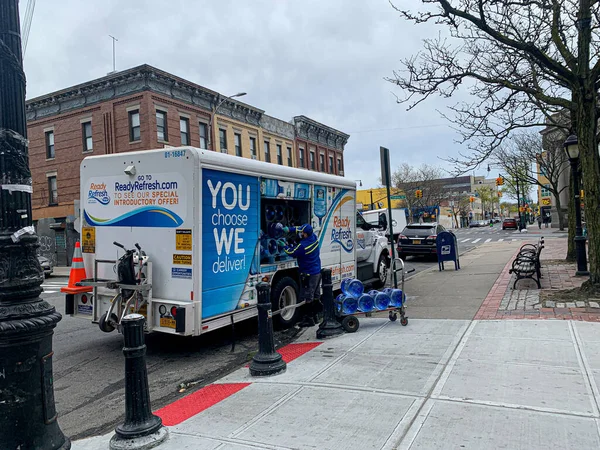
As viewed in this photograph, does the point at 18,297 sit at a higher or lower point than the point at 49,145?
lower

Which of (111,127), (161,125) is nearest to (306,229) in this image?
(161,125)

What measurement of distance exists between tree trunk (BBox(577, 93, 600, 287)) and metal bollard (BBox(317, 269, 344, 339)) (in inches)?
204

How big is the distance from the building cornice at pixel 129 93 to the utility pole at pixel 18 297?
76.8 ft

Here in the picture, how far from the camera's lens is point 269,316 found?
5496 mm

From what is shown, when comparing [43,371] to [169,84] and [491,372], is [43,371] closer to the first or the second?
[491,372]

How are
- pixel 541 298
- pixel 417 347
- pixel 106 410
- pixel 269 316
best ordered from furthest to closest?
pixel 541 298, pixel 417 347, pixel 269 316, pixel 106 410

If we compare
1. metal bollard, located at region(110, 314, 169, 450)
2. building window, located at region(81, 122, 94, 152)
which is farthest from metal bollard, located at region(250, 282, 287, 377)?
building window, located at region(81, 122, 94, 152)

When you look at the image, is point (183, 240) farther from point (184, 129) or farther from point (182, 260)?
point (184, 129)

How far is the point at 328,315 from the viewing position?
275 inches

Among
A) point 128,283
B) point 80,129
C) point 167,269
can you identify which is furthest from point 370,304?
point 80,129

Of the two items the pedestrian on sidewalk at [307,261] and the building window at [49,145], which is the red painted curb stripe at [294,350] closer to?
the pedestrian on sidewalk at [307,261]

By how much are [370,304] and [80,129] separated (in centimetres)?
2515

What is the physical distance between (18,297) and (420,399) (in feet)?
11.2

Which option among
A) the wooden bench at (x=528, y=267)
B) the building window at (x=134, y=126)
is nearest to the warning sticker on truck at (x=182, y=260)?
the wooden bench at (x=528, y=267)
